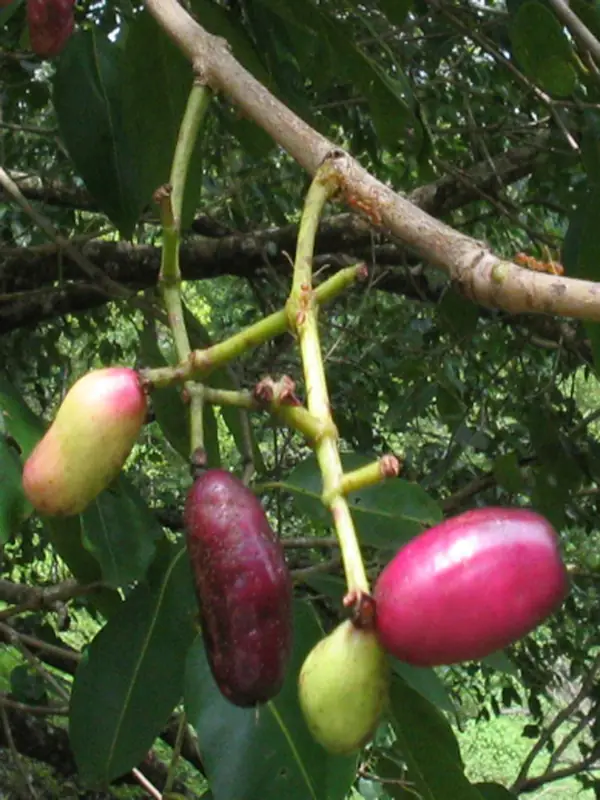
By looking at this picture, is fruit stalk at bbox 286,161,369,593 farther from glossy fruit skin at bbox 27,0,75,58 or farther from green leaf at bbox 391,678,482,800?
glossy fruit skin at bbox 27,0,75,58

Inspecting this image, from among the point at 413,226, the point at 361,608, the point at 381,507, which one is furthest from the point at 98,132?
the point at 361,608

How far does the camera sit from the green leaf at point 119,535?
1137 millimetres

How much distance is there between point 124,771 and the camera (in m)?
1.10

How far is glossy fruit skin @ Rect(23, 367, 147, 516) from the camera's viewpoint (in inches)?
27.8

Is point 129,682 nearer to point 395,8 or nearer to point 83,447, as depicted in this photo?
point 83,447

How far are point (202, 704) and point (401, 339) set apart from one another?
6.27ft

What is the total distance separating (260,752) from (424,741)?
0.48ft

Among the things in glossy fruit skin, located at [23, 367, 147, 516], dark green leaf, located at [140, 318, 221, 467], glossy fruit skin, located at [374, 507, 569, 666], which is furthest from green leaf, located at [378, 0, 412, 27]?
glossy fruit skin, located at [374, 507, 569, 666]

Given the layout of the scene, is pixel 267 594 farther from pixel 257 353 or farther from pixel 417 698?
pixel 257 353

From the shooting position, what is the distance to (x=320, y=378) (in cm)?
64

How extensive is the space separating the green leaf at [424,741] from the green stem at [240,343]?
427mm

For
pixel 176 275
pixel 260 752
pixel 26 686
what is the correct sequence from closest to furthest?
1. pixel 176 275
2. pixel 260 752
3. pixel 26 686

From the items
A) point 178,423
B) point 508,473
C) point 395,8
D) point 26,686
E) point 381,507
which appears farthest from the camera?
point 26,686

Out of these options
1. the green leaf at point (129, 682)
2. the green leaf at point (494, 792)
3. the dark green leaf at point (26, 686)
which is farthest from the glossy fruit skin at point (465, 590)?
the dark green leaf at point (26, 686)
